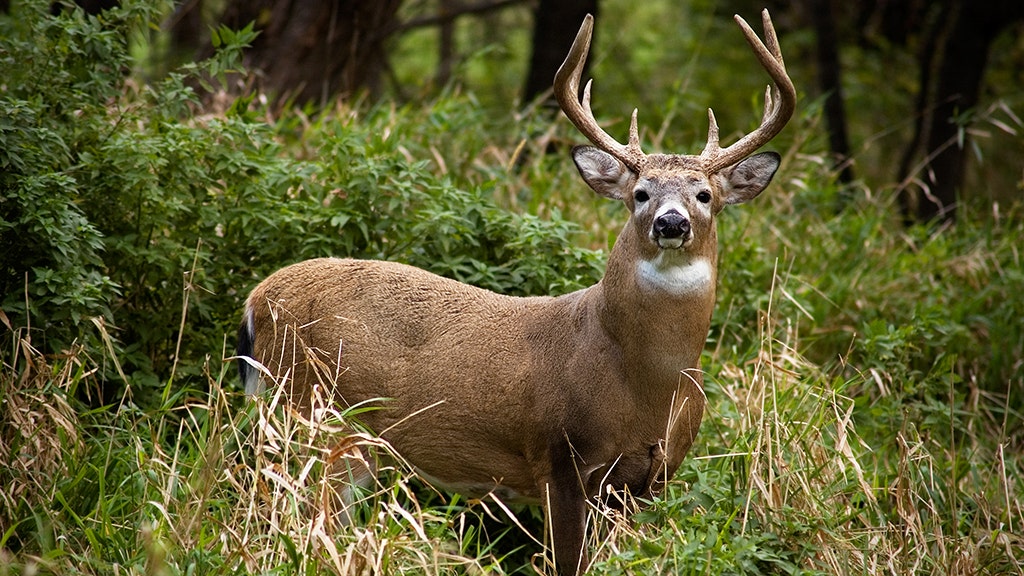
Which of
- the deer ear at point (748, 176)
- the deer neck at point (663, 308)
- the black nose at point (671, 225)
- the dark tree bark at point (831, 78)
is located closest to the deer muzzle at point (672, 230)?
the black nose at point (671, 225)

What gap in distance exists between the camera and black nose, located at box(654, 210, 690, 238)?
391cm

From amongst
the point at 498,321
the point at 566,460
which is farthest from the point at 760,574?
the point at 498,321

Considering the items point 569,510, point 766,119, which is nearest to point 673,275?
point 766,119

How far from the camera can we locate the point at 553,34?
8.66 metres

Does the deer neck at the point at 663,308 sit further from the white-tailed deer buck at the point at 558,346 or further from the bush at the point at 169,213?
the bush at the point at 169,213

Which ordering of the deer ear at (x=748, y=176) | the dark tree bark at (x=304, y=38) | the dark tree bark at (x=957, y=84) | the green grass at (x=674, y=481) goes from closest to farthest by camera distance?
the green grass at (x=674, y=481) < the deer ear at (x=748, y=176) < the dark tree bark at (x=304, y=38) < the dark tree bark at (x=957, y=84)

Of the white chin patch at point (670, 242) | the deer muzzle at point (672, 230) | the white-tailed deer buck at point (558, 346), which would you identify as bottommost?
the white-tailed deer buck at point (558, 346)

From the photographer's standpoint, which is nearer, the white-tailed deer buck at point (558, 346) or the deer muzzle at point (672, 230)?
the deer muzzle at point (672, 230)

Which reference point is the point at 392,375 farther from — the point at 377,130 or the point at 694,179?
the point at 377,130

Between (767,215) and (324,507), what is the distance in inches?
160

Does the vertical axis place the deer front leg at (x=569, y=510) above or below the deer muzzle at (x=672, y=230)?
below

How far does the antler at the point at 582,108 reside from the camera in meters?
4.38

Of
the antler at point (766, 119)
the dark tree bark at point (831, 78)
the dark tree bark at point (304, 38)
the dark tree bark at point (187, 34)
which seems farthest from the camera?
the dark tree bark at point (187, 34)

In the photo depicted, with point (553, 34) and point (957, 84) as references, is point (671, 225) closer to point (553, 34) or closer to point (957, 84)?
point (553, 34)
